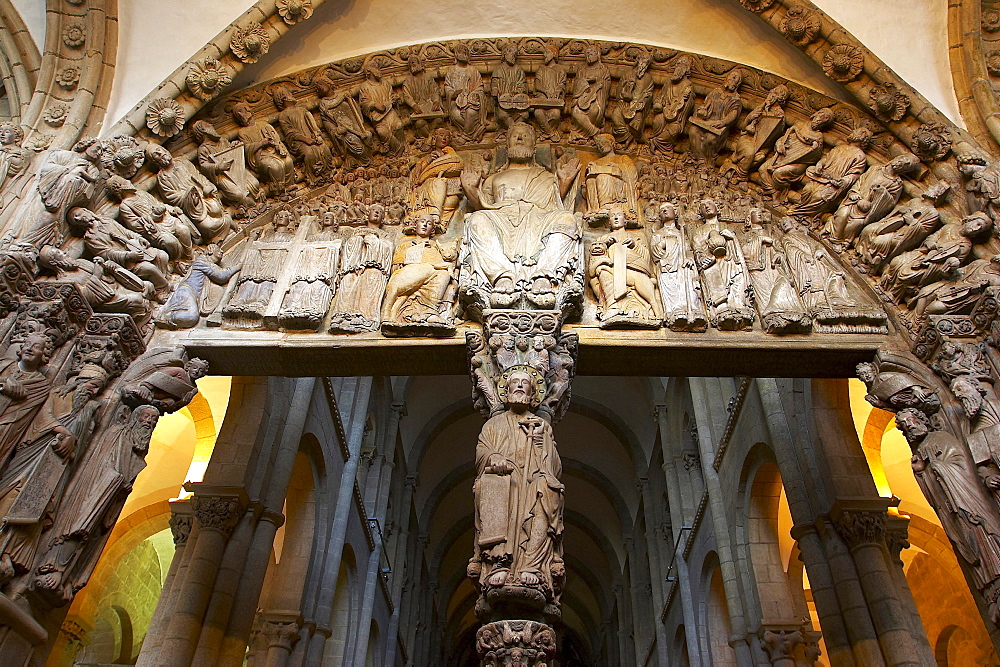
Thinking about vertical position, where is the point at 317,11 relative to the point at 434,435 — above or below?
below

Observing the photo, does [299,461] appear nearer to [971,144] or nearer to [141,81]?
[141,81]

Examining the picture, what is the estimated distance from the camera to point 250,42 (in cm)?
618

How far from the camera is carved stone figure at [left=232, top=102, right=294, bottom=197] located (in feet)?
21.0

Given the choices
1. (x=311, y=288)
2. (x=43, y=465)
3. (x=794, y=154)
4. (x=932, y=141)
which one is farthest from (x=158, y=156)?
(x=932, y=141)

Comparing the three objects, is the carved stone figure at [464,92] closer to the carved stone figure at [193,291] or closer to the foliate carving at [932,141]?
the carved stone figure at [193,291]

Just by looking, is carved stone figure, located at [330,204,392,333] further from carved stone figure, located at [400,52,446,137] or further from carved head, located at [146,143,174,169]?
carved head, located at [146,143,174,169]

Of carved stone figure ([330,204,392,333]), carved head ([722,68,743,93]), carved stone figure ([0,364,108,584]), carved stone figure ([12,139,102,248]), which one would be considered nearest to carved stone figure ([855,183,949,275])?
carved head ([722,68,743,93])

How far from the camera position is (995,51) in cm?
591

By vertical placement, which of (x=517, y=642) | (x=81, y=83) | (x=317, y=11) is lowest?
(x=517, y=642)

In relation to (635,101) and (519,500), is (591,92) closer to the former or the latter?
(635,101)

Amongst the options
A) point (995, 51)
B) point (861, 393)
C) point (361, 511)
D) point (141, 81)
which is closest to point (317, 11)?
point (141, 81)

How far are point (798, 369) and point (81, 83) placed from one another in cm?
558

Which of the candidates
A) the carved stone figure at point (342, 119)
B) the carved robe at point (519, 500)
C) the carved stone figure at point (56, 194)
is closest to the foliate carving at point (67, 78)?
the carved stone figure at point (56, 194)

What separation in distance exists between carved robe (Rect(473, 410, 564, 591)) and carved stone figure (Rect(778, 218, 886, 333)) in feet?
7.11
